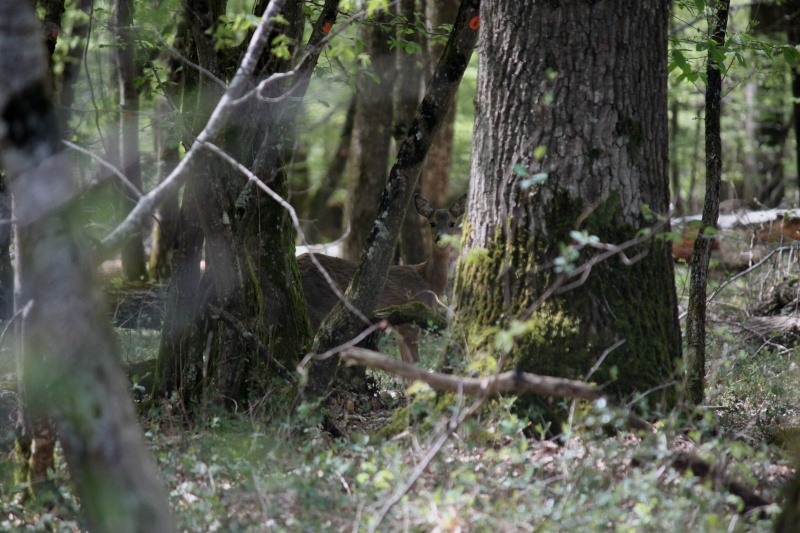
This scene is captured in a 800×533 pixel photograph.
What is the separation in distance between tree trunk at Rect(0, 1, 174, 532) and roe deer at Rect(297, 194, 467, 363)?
5.38 m

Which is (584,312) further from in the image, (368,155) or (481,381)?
(368,155)

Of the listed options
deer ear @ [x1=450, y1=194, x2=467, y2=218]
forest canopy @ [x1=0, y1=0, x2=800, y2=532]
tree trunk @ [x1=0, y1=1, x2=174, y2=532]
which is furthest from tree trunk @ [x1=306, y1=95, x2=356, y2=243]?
tree trunk @ [x1=0, y1=1, x2=174, y2=532]

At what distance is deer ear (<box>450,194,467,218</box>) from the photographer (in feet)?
32.6

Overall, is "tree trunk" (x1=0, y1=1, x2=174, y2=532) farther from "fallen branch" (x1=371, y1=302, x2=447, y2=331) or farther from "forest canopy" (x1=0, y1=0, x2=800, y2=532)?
"fallen branch" (x1=371, y1=302, x2=447, y2=331)

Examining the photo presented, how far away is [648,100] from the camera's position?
4.86 m

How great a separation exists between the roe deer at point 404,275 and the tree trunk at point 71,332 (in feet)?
17.7

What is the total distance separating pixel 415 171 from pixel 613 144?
67.2 inches

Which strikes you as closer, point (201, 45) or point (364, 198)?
point (201, 45)

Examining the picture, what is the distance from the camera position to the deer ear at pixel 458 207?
992cm

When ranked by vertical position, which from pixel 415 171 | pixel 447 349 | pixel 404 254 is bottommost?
pixel 404 254

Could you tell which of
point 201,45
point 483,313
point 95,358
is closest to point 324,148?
point 201,45

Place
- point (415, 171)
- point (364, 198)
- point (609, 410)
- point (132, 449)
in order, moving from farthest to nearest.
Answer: point (364, 198) → point (415, 171) → point (609, 410) → point (132, 449)

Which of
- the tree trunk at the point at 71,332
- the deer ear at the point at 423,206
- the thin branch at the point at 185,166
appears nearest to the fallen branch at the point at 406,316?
the thin branch at the point at 185,166

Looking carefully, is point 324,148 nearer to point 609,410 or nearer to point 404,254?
point 404,254
